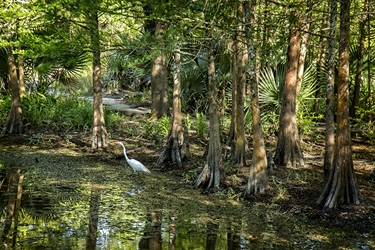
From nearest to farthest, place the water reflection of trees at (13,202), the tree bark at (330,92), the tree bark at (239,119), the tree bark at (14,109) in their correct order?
the water reflection of trees at (13,202), the tree bark at (330,92), the tree bark at (239,119), the tree bark at (14,109)

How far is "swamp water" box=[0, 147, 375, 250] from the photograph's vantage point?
22.4 feet

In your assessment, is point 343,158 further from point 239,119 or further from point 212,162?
point 239,119

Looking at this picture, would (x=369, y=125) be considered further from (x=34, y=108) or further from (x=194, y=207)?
(x=34, y=108)

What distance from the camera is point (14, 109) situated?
1557cm

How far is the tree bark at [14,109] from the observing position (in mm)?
15492

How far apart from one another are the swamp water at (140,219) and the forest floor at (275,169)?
30 cm

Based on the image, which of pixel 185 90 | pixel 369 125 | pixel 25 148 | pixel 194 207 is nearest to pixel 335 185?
pixel 194 207

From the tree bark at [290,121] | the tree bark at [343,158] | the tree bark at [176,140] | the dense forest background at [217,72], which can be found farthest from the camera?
the tree bark at [176,140]

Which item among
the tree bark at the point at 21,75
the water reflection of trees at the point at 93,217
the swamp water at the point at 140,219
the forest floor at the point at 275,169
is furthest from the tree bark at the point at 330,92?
the tree bark at the point at 21,75

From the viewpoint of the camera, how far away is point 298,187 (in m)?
9.56

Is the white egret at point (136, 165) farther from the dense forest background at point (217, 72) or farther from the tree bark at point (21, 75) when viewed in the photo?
the tree bark at point (21, 75)

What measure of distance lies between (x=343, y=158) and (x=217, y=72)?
955 centimetres

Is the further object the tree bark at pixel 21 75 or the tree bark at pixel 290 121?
the tree bark at pixel 21 75

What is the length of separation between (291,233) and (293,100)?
4803 mm
